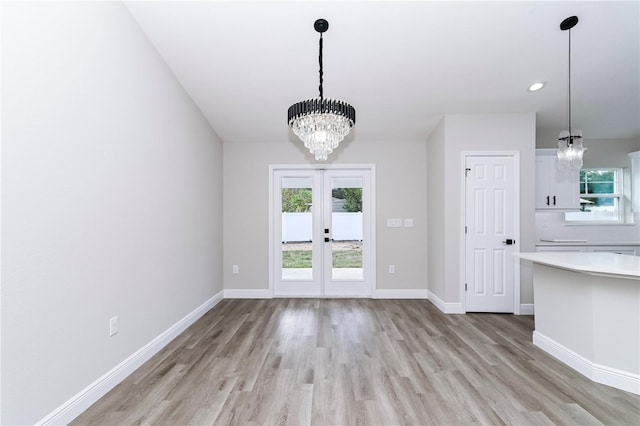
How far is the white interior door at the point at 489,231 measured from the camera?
3891 mm

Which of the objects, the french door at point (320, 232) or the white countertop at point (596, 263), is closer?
the white countertop at point (596, 263)

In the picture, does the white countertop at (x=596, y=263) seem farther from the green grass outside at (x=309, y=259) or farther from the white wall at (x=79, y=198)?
the white wall at (x=79, y=198)

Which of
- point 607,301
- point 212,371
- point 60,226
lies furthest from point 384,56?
point 212,371

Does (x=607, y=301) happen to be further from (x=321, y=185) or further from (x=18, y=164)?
(x=18, y=164)

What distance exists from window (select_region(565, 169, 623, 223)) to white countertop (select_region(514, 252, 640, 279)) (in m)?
2.60

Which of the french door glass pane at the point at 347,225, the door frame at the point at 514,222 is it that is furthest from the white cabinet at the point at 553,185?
the french door glass pane at the point at 347,225

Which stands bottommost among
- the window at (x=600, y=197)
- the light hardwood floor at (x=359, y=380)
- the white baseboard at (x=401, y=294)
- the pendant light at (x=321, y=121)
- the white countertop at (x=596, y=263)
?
the light hardwood floor at (x=359, y=380)

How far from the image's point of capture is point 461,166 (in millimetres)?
3910

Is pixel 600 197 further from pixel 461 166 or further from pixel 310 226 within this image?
pixel 310 226

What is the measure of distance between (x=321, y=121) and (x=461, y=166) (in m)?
2.63

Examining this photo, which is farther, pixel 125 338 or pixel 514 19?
pixel 514 19

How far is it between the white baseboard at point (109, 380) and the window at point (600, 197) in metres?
5.96

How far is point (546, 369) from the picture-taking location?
7.98 feet

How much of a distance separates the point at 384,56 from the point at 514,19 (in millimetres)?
1157
